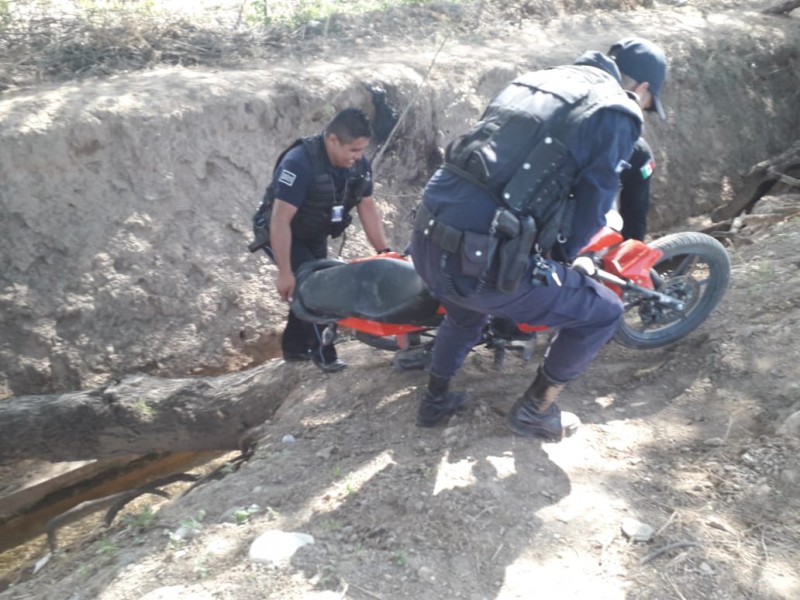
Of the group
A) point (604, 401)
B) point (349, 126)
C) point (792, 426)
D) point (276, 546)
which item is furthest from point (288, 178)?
point (792, 426)

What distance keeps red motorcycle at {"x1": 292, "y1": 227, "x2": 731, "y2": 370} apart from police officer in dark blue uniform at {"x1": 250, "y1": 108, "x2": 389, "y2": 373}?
0.31 m

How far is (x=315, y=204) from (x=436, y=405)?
1309 mm

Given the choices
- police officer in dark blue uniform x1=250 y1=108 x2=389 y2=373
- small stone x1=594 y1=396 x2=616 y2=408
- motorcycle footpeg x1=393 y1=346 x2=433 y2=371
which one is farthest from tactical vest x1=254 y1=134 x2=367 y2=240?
small stone x1=594 y1=396 x2=616 y2=408

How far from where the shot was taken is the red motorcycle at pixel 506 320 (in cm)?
323

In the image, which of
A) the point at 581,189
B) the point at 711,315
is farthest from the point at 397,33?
the point at 581,189

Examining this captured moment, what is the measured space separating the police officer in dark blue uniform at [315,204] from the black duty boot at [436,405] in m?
0.79

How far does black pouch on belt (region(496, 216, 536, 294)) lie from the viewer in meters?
2.55

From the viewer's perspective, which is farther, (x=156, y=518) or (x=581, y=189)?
(x=156, y=518)

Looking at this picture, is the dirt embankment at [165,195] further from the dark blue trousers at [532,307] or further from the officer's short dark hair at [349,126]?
the dark blue trousers at [532,307]

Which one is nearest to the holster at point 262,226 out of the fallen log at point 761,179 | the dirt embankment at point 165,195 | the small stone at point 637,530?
the dirt embankment at point 165,195

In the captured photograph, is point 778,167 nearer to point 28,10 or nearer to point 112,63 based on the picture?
point 112,63

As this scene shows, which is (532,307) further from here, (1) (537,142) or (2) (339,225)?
(2) (339,225)

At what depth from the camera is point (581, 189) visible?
2.63 meters

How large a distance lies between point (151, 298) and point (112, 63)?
229 cm
